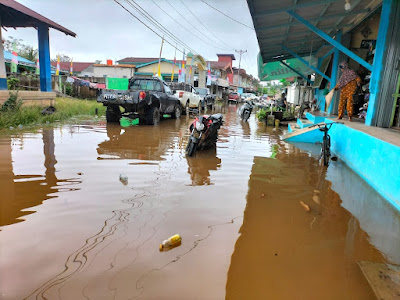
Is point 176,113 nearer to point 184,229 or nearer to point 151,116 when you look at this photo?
point 151,116

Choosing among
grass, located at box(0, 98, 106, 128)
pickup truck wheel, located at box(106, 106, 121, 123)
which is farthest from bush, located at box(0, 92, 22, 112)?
pickup truck wheel, located at box(106, 106, 121, 123)

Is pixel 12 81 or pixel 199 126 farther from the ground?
pixel 12 81

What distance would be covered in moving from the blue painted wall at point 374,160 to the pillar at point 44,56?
1321cm

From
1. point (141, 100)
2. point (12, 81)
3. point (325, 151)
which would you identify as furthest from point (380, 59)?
point (12, 81)

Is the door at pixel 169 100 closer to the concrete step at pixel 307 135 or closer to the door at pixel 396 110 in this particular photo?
the concrete step at pixel 307 135

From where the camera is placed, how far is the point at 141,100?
1051cm

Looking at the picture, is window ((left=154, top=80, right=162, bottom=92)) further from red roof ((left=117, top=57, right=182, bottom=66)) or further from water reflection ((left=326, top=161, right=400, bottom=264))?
red roof ((left=117, top=57, right=182, bottom=66))

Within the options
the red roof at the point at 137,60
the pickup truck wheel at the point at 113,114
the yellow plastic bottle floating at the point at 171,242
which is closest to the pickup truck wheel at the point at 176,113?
the pickup truck wheel at the point at 113,114

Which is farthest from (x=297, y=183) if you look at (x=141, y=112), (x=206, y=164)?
(x=141, y=112)

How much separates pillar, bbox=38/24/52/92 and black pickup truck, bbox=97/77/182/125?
14.5 feet

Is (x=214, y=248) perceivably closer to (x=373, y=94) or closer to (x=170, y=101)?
(x=373, y=94)

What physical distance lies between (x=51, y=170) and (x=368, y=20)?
9.63 metres

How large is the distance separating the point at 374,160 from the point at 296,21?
473 cm

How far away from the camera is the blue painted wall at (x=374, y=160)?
13.3 ft
